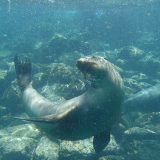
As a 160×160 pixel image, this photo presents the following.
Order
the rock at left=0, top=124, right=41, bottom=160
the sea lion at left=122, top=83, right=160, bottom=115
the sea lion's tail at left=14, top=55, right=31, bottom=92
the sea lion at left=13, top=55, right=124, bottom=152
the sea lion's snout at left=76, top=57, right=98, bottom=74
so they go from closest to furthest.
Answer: the sea lion's snout at left=76, top=57, right=98, bottom=74
the sea lion at left=13, top=55, right=124, bottom=152
the sea lion's tail at left=14, top=55, right=31, bottom=92
the rock at left=0, top=124, right=41, bottom=160
the sea lion at left=122, top=83, right=160, bottom=115

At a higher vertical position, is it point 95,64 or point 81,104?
point 95,64

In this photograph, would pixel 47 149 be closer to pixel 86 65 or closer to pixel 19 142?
pixel 19 142

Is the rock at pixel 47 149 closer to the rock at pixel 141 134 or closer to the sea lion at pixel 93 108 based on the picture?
the sea lion at pixel 93 108

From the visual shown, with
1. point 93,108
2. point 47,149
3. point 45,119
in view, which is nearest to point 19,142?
point 47,149

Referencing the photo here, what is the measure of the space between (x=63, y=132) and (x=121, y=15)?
31.3m

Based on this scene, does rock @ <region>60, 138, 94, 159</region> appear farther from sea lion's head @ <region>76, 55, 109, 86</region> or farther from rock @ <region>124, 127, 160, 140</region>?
sea lion's head @ <region>76, 55, 109, 86</region>

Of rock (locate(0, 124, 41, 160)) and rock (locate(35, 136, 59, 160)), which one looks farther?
rock (locate(0, 124, 41, 160))

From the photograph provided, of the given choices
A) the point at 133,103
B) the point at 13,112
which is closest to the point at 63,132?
the point at 133,103

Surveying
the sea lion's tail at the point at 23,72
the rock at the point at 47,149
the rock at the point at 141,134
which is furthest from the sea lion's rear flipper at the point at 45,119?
the rock at the point at 141,134

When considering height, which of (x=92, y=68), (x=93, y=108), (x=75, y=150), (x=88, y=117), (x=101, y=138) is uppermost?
(x=92, y=68)

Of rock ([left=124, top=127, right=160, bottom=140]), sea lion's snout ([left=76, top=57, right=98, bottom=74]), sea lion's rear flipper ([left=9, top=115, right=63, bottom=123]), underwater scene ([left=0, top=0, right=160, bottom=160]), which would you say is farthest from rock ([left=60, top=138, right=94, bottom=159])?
sea lion's snout ([left=76, top=57, right=98, bottom=74])

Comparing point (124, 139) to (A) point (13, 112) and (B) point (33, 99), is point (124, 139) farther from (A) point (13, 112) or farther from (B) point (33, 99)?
(A) point (13, 112)

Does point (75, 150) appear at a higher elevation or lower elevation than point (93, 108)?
lower

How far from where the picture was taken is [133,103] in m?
6.66
